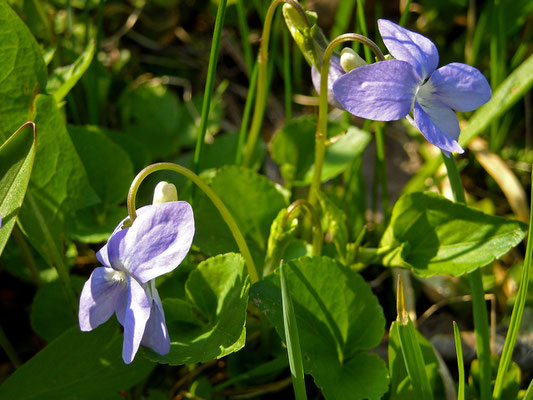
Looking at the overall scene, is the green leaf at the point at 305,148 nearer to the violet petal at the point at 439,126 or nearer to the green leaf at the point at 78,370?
the violet petal at the point at 439,126

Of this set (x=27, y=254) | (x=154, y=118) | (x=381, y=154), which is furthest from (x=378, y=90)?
(x=154, y=118)

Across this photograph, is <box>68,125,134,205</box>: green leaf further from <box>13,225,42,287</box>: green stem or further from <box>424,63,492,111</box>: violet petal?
<box>424,63,492,111</box>: violet petal

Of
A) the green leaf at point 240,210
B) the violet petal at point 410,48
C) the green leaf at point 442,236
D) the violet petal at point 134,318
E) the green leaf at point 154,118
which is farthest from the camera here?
the green leaf at point 154,118

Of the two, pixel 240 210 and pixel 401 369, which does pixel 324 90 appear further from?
pixel 401 369

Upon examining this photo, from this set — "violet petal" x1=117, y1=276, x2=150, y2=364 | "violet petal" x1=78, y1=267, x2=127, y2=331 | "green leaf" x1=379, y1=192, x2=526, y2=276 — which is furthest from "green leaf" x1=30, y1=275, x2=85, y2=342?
"green leaf" x1=379, y1=192, x2=526, y2=276

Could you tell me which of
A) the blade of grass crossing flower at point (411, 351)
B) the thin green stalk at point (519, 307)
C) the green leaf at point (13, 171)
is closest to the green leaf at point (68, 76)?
the green leaf at point (13, 171)

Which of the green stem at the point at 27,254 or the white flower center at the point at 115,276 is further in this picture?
the green stem at the point at 27,254

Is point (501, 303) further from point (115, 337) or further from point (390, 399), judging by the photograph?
point (115, 337)
